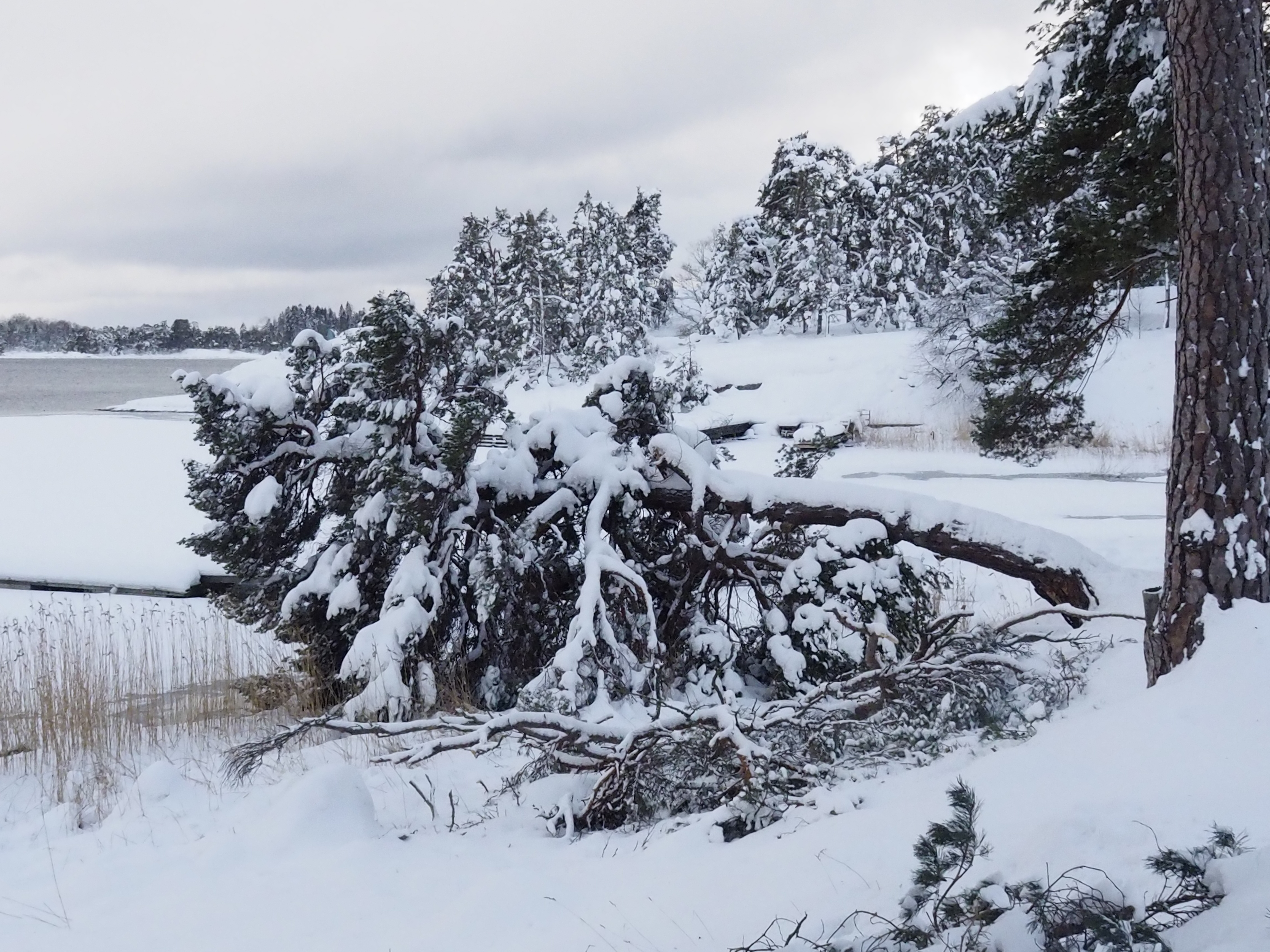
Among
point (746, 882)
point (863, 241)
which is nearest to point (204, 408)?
point (746, 882)

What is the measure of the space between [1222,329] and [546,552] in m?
4.52

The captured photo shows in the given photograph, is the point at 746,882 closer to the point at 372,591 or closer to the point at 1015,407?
the point at 372,591

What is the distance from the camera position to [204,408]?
20.2 feet

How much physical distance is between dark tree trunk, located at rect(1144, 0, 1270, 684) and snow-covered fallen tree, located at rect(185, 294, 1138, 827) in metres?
1.33

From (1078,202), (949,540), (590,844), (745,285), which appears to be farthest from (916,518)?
(745,285)

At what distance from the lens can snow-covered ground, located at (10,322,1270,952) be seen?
2.29 metres

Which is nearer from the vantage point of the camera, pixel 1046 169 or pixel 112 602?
pixel 1046 169

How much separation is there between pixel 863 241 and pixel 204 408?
3787 centimetres

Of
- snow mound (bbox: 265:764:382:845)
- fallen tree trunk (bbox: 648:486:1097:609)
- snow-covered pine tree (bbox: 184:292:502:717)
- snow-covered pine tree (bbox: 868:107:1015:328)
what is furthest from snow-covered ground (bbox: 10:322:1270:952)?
snow-covered pine tree (bbox: 868:107:1015:328)

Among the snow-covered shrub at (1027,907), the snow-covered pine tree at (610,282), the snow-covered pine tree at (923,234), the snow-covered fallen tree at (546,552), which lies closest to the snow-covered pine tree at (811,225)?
the snow-covered pine tree at (923,234)

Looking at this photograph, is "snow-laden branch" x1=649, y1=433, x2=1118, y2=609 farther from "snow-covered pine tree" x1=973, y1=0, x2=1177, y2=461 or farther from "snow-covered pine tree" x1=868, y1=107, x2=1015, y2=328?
"snow-covered pine tree" x1=868, y1=107, x2=1015, y2=328

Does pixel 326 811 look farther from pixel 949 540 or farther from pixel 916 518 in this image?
pixel 949 540

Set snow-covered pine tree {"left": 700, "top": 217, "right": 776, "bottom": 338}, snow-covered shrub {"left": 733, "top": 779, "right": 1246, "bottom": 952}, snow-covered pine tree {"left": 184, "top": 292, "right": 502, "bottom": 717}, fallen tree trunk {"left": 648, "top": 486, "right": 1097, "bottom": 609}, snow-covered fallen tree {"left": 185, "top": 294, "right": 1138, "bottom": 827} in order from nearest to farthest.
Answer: snow-covered shrub {"left": 733, "top": 779, "right": 1246, "bottom": 952} < snow-covered fallen tree {"left": 185, "top": 294, "right": 1138, "bottom": 827} < fallen tree trunk {"left": 648, "top": 486, "right": 1097, "bottom": 609} < snow-covered pine tree {"left": 184, "top": 292, "right": 502, "bottom": 717} < snow-covered pine tree {"left": 700, "top": 217, "right": 776, "bottom": 338}

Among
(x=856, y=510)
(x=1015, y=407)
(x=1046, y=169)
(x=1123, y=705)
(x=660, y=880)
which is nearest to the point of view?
(x=660, y=880)
